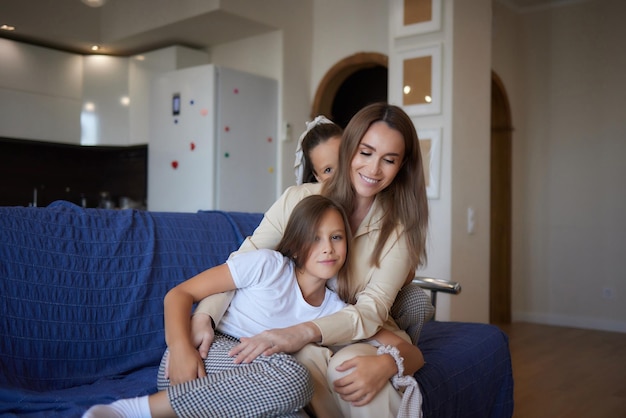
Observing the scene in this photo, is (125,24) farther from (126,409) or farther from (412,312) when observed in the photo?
(126,409)

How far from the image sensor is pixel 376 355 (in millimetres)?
1476

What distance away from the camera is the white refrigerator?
4.52 metres

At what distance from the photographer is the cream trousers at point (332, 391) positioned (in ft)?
4.66

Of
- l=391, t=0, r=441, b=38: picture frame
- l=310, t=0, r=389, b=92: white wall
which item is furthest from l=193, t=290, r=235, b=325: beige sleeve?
l=310, t=0, r=389, b=92: white wall

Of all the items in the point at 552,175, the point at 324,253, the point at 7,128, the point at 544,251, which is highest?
the point at 7,128

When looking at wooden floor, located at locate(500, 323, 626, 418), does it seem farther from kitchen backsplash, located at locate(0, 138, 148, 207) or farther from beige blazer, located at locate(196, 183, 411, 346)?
kitchen backsplash, located at locate(0, 138, 148, 207)

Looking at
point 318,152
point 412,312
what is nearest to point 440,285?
point 412,312

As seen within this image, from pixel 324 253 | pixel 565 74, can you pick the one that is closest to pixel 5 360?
pixel 324 253

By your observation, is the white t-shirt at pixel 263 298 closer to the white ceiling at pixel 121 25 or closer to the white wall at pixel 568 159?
the white ceiling at pixel 121 25

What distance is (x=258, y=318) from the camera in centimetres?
156

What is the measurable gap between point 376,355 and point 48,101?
4.77m

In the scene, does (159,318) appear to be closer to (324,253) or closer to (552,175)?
(324,253)

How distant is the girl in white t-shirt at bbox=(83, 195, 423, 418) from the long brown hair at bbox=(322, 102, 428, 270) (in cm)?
14

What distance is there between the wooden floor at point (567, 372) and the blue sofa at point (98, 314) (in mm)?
1014
